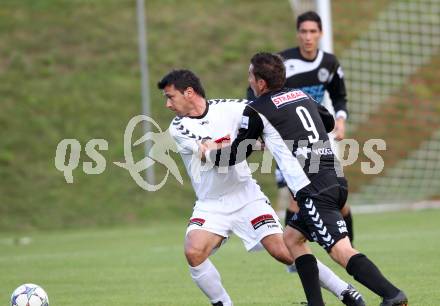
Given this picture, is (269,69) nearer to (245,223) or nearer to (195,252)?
(245,223)

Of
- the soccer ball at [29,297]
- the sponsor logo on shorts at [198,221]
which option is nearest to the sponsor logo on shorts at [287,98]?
the sponsor logo on shorts at [198,221]

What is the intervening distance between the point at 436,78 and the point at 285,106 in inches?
612

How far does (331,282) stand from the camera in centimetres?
720

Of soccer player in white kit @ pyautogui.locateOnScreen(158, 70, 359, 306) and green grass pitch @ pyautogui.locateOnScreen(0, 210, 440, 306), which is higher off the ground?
soccer player in white kit @ pyautogui.locateOnScreen(158, 70, 359, 306)

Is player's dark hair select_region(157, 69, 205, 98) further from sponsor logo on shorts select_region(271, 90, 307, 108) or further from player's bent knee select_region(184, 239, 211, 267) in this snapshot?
player's bent knee select_region(184, 239, 211, 267)

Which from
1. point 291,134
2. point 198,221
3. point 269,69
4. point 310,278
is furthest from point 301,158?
point 198,221

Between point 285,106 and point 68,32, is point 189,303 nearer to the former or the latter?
point 285,106

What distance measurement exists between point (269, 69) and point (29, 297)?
8.44 ft

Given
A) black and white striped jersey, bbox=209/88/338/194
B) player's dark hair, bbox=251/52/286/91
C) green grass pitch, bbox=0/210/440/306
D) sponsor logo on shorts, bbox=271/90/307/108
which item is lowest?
green grass pitch, bbox=0/210/440/306

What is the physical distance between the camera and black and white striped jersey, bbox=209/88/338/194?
22.0ft

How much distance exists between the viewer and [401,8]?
2236 centimetres

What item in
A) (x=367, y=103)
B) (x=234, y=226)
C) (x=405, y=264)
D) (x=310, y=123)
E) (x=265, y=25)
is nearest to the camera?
(x=310, y=123)

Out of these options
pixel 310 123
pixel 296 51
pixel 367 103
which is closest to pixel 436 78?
pixel 367 103

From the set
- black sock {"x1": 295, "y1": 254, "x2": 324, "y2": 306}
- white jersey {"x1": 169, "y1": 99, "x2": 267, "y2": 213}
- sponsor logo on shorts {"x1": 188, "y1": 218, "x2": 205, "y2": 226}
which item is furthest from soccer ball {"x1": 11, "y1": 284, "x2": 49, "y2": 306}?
black sock {"x1": 295, "y1": 254, "x2": 324, "y2": 306}
